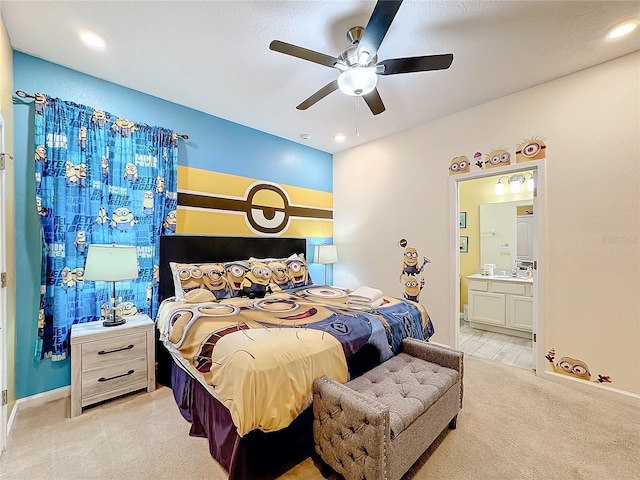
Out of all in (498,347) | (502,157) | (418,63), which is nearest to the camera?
(418,63)

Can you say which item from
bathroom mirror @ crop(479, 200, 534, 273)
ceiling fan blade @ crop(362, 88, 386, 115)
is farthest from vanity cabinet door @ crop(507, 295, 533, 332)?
ceiling fan blade @ crop(362, 88, 386, 115)

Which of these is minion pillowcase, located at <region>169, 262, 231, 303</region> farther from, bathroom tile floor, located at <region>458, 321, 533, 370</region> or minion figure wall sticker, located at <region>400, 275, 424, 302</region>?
bathroom tile floor, located at <region>458, 321, 533, 370</region>

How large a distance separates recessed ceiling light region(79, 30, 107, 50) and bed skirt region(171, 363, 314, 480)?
2707mm

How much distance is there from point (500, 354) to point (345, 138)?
3534 mm

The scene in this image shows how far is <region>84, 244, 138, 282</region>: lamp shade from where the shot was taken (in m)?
2.27

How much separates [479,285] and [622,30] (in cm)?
327

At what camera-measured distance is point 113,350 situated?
2.32 m

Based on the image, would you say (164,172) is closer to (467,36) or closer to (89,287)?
(89,287)

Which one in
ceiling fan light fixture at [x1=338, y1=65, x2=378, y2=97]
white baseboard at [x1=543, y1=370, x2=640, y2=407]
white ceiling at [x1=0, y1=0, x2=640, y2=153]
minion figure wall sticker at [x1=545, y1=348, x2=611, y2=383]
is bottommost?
white baseboard at [x1=543, y1=370, x2=640, y2=407]

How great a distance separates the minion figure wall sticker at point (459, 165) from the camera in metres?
3.36

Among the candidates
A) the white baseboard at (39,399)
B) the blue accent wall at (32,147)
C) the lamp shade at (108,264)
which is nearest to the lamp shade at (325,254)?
the blue accent wall at (32,147)

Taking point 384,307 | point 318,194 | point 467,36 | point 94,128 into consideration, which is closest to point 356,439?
point 384,307

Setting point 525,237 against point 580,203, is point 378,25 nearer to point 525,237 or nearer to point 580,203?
point 580,203

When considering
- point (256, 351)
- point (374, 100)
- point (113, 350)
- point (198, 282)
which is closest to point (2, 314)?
point (113, 350)
